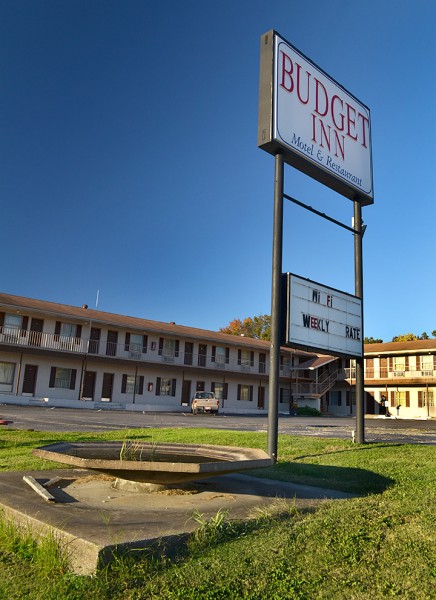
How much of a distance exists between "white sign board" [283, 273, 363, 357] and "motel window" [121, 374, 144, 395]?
31.3 metres

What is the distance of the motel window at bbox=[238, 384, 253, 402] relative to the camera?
48.7 m

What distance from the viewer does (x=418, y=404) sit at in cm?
4744

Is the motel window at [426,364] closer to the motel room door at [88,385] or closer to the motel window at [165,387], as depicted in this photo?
the motel window at [165,387]

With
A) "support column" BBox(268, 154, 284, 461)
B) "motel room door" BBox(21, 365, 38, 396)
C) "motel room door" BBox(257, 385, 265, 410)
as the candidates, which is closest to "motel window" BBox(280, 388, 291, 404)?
"motel room door" BBox(257, 385, 265, 410)

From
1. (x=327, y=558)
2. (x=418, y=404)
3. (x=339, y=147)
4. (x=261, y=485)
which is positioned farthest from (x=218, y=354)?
(x=327, y=558)

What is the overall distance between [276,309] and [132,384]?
110 feet

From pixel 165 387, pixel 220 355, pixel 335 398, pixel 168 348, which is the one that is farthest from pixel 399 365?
pixel 165 387

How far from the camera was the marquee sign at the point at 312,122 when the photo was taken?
10133 mm

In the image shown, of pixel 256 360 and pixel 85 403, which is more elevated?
pixel 256 360

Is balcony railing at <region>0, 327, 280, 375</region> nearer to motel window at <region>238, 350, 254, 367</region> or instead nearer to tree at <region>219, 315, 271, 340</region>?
motel window at <region>238, 350, 254, 367</region>

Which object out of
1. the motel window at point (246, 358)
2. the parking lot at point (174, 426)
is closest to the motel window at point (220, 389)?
the motel window at point (246, 358)

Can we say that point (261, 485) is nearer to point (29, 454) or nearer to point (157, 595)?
point (157, 595)

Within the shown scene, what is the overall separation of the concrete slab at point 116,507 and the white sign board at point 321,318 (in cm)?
369

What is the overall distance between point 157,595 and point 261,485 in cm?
363
